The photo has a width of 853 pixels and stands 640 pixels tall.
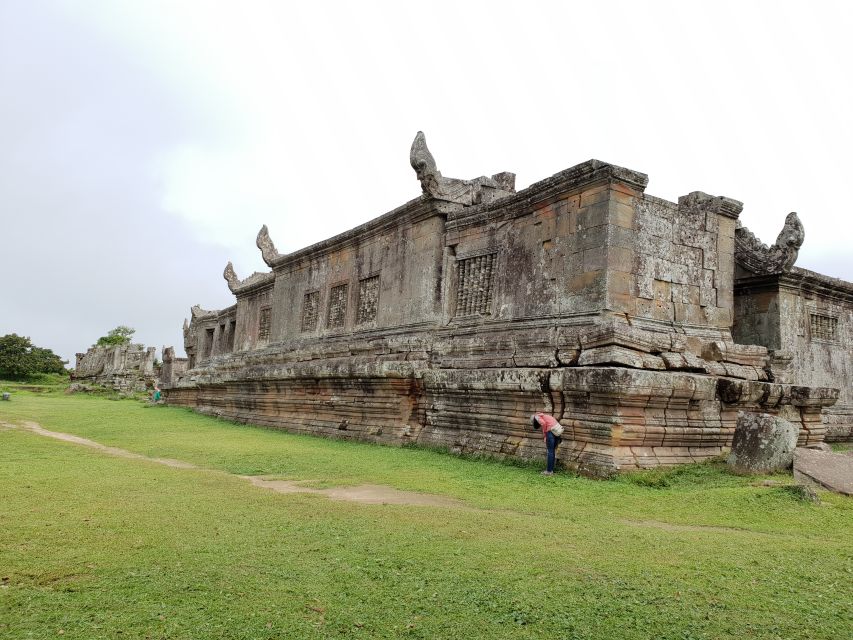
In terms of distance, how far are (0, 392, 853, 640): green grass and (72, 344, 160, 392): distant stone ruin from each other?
32201mm

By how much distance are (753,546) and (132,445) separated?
951cm

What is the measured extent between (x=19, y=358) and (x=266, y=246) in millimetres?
31593

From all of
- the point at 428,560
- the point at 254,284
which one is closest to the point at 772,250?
the point at 428,560

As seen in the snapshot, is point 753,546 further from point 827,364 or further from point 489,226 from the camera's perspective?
point 827,364

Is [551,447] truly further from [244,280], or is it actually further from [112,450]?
[244,280]

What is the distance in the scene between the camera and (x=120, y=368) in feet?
128

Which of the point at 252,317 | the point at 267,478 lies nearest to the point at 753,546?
the point at 267,478

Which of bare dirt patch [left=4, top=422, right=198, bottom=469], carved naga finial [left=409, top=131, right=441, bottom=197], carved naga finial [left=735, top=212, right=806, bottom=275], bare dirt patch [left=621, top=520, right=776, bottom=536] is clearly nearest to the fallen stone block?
bare dirt patch [left=621, top=520, right=776, bottom=536]

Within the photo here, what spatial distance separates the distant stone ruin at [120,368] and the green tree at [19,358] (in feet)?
8.56

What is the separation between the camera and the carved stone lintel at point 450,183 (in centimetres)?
1117

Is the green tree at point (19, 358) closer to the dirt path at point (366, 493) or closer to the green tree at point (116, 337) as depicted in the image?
the green tree at point (116, 337)

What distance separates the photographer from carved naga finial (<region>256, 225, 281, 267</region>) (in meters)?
18.2

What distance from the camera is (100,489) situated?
19.9 ft

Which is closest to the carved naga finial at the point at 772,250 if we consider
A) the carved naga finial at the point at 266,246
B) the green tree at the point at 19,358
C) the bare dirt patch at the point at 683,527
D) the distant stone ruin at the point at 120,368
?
the bare dirt patch at the point at 683,527
